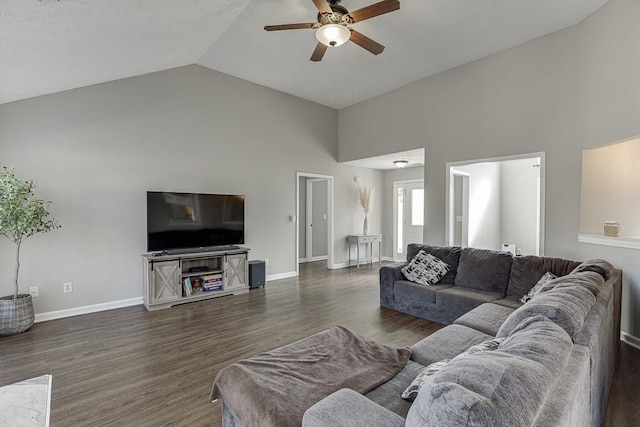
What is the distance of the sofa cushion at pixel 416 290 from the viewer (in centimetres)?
370

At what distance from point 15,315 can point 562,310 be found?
4753 mm

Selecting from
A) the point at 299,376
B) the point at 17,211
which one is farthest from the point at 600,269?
the point at 17,211

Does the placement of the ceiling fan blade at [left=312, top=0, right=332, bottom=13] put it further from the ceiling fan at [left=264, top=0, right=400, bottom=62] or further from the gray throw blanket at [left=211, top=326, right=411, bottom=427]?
the gray throw blanket at [left=211, top=326, right=411, bottom=427]

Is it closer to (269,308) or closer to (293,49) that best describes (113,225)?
(269,308)

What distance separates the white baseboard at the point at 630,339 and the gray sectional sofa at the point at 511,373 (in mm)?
998

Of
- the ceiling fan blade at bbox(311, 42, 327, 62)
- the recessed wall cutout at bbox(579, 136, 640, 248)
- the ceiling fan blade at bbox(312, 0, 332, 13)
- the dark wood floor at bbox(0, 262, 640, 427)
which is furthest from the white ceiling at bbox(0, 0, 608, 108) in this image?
the dark wood floor at bbox(0, 262, 640, 427)

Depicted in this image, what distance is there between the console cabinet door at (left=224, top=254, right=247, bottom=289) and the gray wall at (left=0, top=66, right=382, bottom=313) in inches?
24.3

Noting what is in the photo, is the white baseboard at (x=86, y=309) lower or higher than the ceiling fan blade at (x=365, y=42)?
lower

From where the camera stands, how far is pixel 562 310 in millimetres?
1395

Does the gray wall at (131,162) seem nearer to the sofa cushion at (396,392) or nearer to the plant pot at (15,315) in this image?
the plant pot at (15,315)

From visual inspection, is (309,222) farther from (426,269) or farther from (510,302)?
(510,302)

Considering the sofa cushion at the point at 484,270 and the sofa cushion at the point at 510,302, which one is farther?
the sofa cushion at the point at 484,270

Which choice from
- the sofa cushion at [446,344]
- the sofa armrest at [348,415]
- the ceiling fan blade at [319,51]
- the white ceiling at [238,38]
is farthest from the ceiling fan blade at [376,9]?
the sofa armrest at [348,415]

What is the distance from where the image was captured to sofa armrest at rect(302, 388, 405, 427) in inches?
42.6
